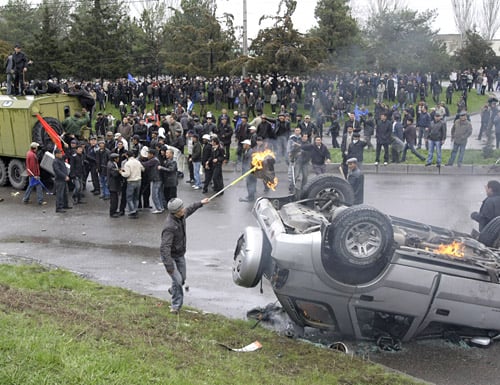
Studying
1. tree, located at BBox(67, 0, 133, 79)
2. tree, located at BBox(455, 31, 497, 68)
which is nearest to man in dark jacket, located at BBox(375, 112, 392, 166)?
tree, located at BBox(67, 0, 133, 79)

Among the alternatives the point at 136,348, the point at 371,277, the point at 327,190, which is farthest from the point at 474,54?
the point at 136,348

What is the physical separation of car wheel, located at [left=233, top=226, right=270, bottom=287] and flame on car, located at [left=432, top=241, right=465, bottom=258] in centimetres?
198

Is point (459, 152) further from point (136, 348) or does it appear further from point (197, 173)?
point (136, 348)

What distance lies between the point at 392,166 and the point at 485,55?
99.3ft

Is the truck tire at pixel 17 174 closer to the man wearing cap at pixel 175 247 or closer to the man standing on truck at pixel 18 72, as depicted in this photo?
the man standing on truck at pixel 18 72

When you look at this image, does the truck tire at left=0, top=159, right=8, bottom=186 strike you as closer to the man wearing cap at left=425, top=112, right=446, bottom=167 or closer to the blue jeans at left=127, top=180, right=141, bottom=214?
the blue jeans at left=127, top=180, right=141, bottom=214

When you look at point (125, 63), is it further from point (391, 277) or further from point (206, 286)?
point (391, 277)

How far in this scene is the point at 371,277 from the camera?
7.32 metres

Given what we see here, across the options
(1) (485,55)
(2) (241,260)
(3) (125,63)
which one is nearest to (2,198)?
(2) (241,260)

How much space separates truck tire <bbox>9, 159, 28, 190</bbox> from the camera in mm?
19078

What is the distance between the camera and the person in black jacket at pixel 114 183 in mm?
15352

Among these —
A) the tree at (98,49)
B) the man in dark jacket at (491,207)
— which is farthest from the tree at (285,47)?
the man in dark jacket at (491,207)

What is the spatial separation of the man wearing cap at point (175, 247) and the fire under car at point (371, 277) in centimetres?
104

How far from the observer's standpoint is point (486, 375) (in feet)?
23.8
